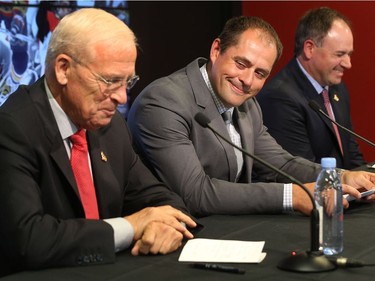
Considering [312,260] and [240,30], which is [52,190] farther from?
[240,30]

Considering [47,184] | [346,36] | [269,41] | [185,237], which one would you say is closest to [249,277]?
[185,237]

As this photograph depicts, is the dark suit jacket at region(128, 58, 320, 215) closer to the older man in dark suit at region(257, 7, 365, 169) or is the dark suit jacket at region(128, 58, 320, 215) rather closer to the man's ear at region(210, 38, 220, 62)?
the man's ear at region(210, 38, 220, 62)

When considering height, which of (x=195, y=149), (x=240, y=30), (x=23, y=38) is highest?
(x=240, y=30)

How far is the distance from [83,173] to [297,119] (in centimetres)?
179

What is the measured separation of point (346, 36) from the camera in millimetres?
4062

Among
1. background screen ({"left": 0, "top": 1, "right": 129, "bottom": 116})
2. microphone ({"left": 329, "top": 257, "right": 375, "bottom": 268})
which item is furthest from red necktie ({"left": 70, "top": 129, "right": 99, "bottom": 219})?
background screen ({"left": 0, "top": 1, "right": 129, "bottom": 116})

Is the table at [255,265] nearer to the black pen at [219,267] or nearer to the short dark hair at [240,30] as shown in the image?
the black pen at [219,267]

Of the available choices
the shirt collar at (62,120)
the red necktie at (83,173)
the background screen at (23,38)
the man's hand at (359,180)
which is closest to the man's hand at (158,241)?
the red necktie at (83,173)

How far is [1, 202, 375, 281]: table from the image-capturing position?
173cm

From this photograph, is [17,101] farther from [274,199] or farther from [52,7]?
[52,7]

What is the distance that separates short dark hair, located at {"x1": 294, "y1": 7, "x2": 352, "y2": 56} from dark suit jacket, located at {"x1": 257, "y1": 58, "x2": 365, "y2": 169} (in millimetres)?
166

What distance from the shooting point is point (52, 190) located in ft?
6.68

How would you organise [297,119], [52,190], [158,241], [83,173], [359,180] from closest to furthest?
[158,241]
[52,190]
[83,173]
[359,180]
[297,119]

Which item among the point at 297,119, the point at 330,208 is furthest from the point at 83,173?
the point at 297,119
